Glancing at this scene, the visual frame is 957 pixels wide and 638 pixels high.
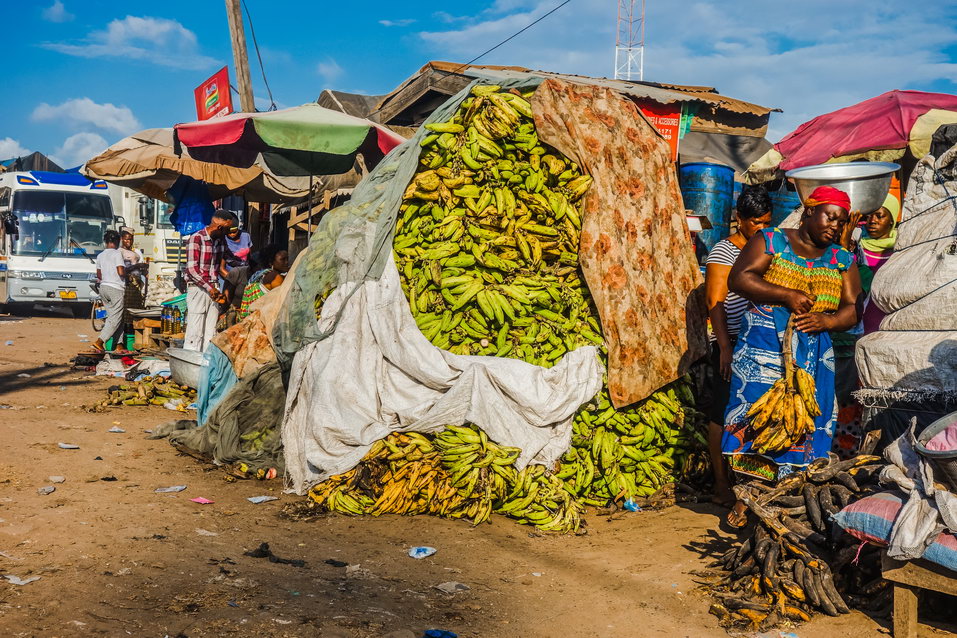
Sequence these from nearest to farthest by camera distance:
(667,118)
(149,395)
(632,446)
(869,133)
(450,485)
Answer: (450,485) < (632,446) < (869,133) < (149,395) < (667,118)

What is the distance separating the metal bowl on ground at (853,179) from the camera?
4.79m

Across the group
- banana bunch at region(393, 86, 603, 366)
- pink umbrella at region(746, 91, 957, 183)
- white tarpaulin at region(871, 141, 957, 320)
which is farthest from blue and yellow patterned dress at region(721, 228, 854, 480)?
pink umbrella at region(746, 91, 957, 183)

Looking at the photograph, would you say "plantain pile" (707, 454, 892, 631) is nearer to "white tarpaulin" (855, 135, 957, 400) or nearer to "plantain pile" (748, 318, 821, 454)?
"plantain pile" (748, 318, 821, 454)

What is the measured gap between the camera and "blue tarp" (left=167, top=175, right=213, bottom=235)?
1045 centimetres

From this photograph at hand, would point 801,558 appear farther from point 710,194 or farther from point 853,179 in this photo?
point 710,194

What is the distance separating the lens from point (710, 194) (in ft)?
23.8

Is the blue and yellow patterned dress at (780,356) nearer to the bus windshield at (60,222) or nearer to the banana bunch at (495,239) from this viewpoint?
the banana bunch at (495,239)

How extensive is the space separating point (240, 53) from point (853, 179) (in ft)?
33.3

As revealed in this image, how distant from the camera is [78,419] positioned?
6.93 metres

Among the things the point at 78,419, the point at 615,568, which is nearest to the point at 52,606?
the point at 615,568

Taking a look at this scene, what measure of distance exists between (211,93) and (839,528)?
12.5 metres

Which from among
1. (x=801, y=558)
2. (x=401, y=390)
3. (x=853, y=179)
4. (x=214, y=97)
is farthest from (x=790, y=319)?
(x=214, y=97)

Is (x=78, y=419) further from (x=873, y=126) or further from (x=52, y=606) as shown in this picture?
(x=873, y=126)

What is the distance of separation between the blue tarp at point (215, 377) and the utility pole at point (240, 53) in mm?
7228
